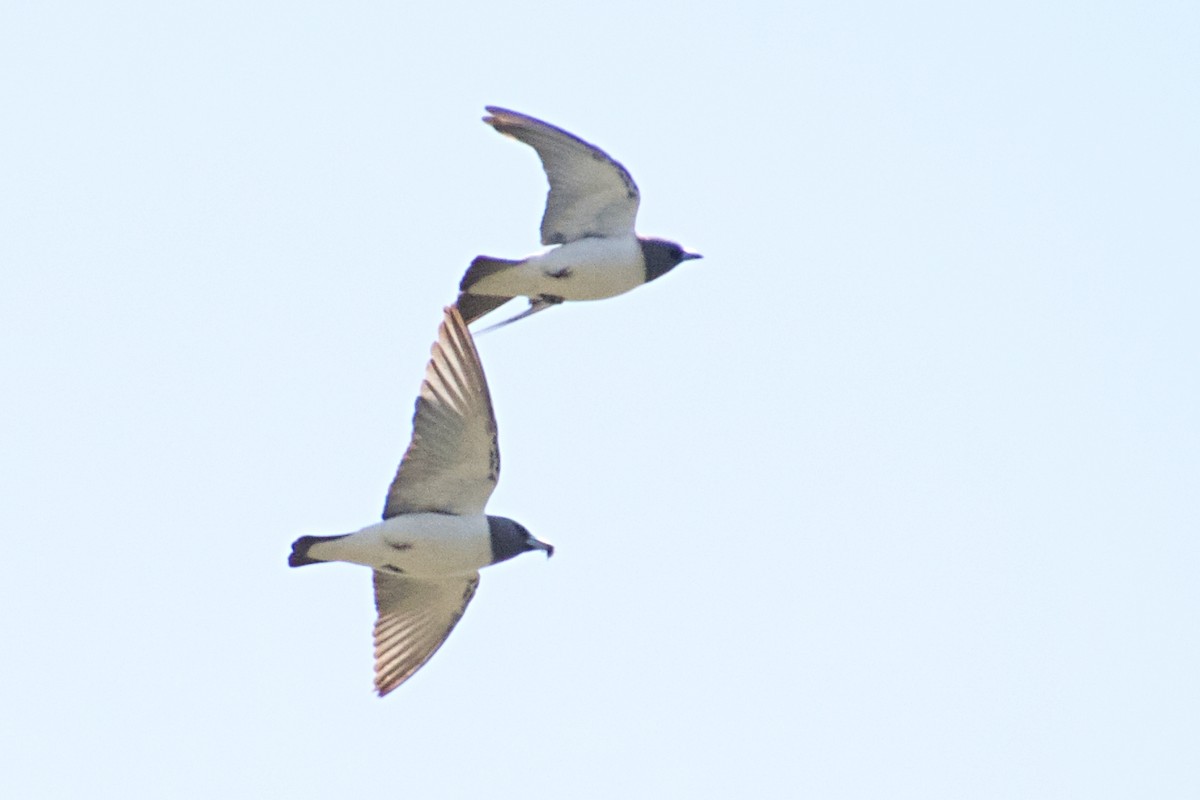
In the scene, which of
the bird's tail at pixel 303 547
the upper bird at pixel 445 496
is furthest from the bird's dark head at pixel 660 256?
the bird's tail at pixel 303 547

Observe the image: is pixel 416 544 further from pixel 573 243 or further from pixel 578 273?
pixel 573 243

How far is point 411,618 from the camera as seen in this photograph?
51.9ft

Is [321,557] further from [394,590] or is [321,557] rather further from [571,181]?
[571,181]

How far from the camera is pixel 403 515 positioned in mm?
14672

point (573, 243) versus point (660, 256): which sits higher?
point (573, 243)

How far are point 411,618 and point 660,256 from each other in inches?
122

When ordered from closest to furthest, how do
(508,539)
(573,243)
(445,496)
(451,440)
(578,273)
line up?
1. (451,440)
2. (445,496)
3. (508,539)
4. (578,273)
5. (573,243)

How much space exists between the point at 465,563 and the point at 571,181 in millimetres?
2858

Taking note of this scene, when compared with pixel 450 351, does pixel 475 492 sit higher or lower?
lower

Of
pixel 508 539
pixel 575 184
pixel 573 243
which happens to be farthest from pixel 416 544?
pixel 575 184

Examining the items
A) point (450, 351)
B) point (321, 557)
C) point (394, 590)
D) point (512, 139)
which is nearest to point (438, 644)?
point (394, 590)

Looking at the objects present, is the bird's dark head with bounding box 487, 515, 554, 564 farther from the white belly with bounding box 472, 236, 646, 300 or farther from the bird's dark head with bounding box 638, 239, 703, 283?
the bird's dark head with bounding box 638, 239, 703, 283

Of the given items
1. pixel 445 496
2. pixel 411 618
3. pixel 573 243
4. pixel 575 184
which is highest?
pixel 575 184

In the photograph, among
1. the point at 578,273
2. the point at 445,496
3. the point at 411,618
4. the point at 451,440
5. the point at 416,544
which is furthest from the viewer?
the point at 411,618
